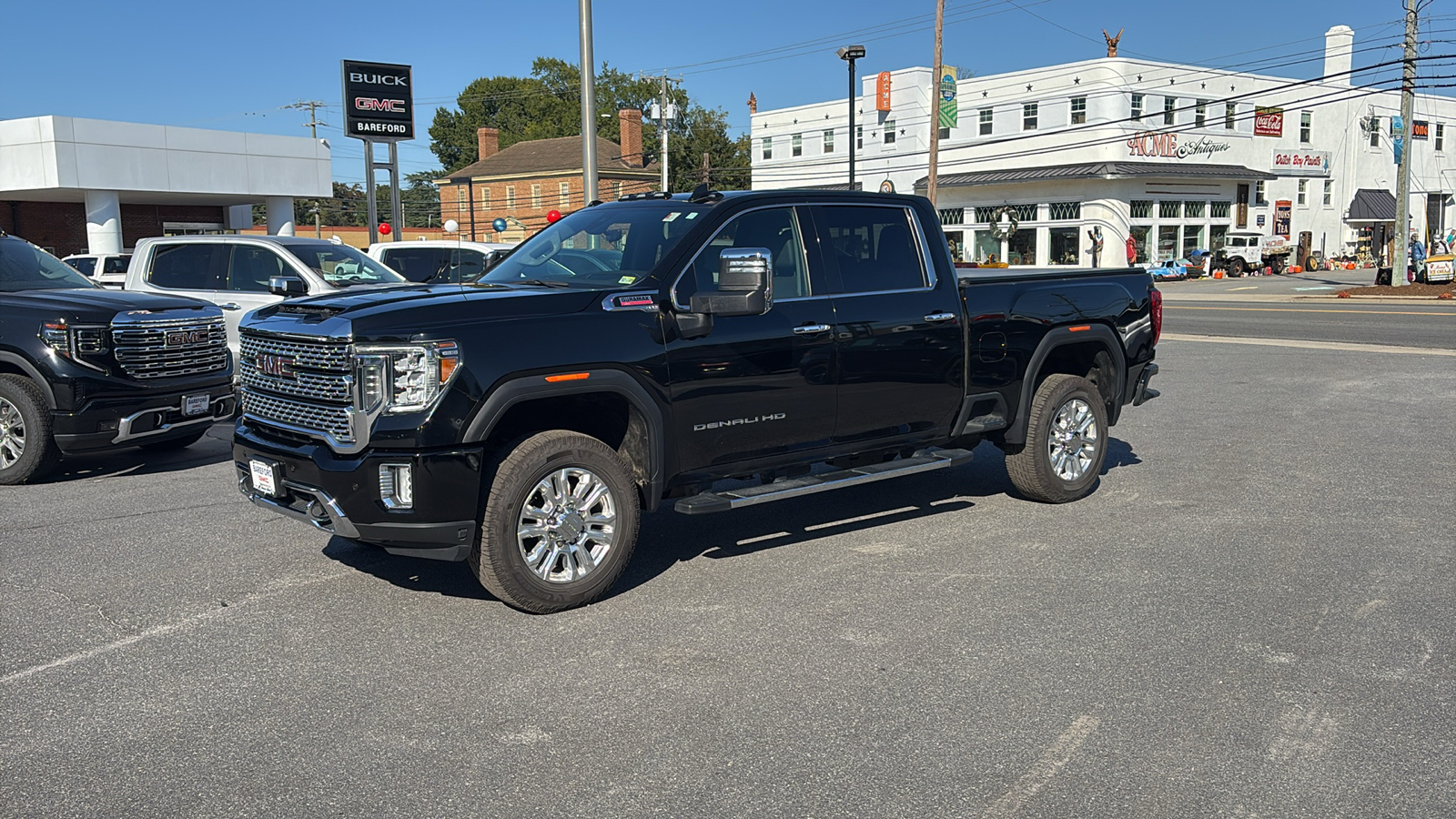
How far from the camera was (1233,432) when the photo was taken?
1043 cm

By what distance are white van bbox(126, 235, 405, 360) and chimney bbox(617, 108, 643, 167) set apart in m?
65.5

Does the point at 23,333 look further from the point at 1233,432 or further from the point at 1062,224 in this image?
the point at 1062,224

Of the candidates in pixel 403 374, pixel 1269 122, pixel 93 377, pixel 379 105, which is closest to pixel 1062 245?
pixel 1269 122

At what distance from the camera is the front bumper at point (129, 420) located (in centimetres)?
853

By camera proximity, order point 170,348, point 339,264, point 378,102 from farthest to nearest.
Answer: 1. point 378,102
2. point 339,264
3. point 170,348

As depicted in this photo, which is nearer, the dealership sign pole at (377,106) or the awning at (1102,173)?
the dealership sign pole at (377,106)

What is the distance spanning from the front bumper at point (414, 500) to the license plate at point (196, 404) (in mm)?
4349

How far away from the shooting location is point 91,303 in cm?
888

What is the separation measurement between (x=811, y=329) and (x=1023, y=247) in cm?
5177

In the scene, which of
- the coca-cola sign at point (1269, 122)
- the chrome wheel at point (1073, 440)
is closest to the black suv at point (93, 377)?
the chrome wheel at point (1073, 440)

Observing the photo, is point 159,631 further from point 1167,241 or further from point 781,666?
point 1167,241

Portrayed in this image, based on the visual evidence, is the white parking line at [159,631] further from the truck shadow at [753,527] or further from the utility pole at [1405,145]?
the utility pole at [1405,145]

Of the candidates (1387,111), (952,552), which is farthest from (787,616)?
(1387,111)

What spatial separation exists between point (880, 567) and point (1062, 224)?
50.3 meters
